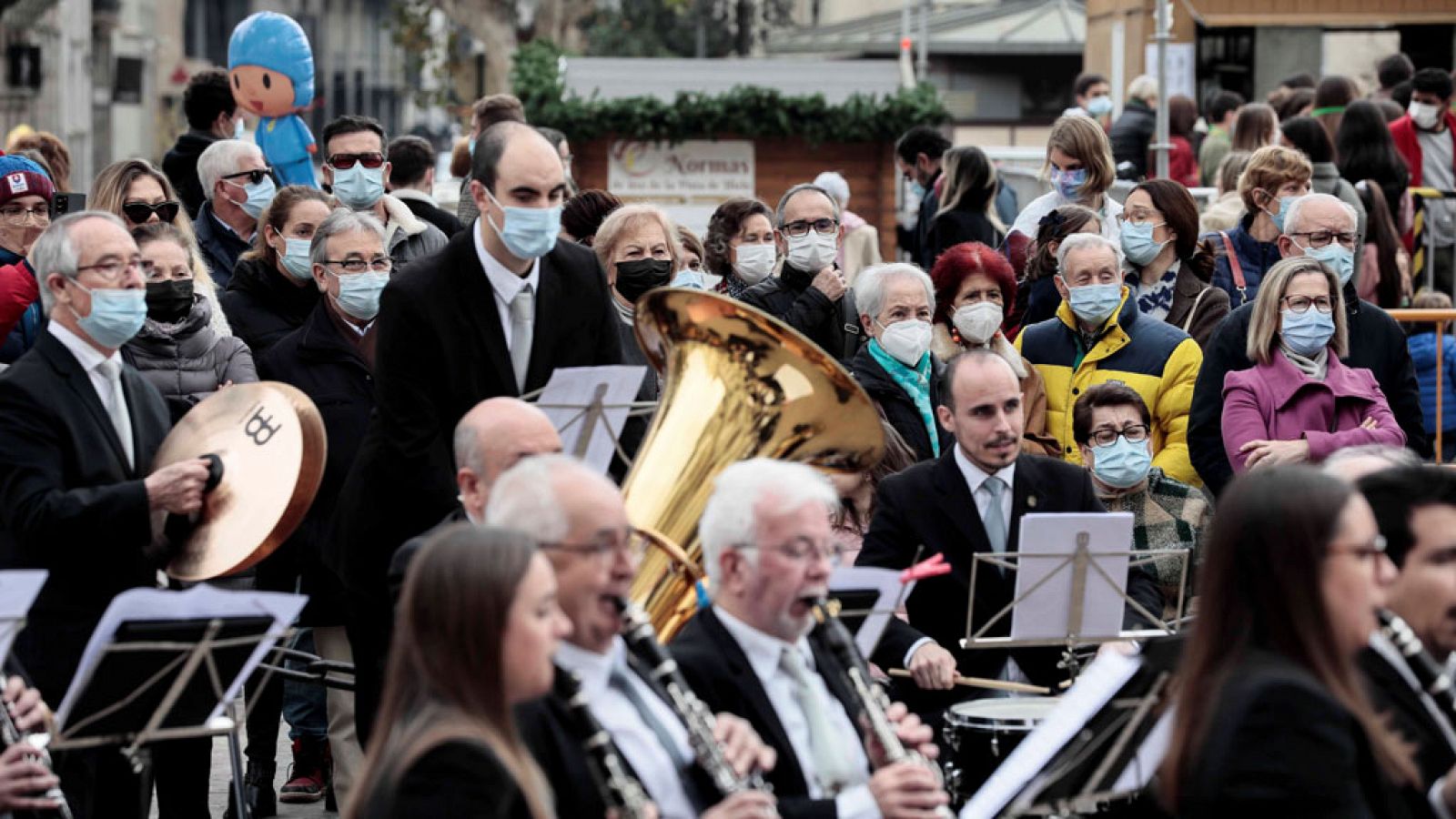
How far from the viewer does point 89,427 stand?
609cm

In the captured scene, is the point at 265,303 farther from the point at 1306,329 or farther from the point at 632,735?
the point at 632,735

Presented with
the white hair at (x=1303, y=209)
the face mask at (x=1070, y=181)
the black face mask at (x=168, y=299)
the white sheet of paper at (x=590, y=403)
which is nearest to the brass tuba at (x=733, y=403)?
the white sheet of paper at (x=590, y=403)

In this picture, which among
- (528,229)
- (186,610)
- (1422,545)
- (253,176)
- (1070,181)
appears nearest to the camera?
(1422,545)

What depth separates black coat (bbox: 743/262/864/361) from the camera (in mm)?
8930

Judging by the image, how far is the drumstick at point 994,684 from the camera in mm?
6320

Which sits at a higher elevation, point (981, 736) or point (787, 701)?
point (787, 701)

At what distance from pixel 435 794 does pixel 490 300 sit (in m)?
2.51

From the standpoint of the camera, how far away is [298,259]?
8.16 metres

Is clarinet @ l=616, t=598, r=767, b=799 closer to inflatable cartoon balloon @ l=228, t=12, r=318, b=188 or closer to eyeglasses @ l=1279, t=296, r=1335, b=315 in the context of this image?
eyeglasses @ l=1279, t=296, r=1335, b=315

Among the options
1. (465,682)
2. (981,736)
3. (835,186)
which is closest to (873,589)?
(981,736)

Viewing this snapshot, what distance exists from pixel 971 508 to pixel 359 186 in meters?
3.41

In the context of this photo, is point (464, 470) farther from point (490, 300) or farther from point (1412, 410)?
point (1412, 410)

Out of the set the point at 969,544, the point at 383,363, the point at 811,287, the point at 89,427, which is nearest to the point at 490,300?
the point at 383,363

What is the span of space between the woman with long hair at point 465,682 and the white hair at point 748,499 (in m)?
0.89
